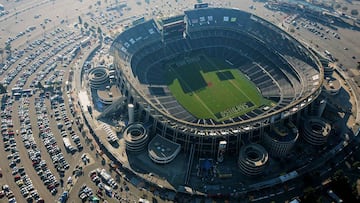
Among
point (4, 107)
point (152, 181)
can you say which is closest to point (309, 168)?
point (152, 181)

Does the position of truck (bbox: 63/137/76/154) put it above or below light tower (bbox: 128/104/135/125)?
below

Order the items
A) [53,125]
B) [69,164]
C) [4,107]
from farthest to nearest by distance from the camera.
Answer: [4,107] < [53,125] < [69,164]

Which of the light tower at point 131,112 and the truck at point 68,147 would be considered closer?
the truck at point 68,147

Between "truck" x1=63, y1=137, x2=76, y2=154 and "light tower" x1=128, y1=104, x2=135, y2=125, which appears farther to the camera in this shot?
"light tower" x1=128, y1=104, x2=135, y2=125

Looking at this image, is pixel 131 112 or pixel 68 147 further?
pixel 131 112

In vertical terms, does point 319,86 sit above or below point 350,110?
above

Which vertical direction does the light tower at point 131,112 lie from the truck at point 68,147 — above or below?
above

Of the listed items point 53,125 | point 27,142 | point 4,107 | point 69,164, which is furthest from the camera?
point 4,107

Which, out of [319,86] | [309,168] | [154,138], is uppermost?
[319,86]

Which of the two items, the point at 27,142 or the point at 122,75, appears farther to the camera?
the point at 122,75

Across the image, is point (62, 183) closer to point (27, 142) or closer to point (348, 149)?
point (27, 142)

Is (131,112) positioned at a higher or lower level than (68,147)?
higher
